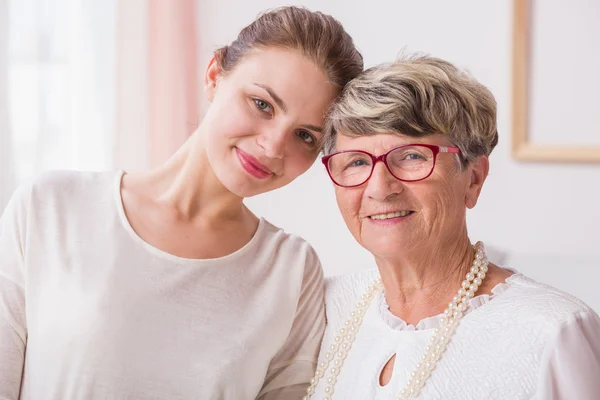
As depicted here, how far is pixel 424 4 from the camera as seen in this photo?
129 inches

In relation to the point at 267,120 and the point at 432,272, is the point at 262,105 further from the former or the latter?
the point at 432,272

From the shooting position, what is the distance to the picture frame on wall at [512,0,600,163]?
3.12 metres

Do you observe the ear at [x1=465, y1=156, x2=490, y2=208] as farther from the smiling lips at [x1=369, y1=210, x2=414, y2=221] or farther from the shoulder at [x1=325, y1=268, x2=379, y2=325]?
the shoulder at [x1=325, y1=268, x2=379, y2=325]

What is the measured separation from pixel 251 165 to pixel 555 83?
1.69 metres

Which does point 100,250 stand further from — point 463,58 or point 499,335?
point 463,58

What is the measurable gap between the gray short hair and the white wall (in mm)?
1279

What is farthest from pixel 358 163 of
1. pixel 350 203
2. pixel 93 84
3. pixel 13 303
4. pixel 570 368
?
pixel 93 84

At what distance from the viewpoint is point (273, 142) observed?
6.06ft

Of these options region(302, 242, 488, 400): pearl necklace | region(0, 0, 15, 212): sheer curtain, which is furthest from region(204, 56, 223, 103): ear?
region(0, 0, 15, 212): sheer curtain

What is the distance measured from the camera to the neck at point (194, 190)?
2.01 metres

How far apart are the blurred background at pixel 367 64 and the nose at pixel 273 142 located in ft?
4.54

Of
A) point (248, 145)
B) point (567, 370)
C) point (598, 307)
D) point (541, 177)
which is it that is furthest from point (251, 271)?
point (541, 177)

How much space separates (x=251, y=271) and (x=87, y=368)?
0.43 metres

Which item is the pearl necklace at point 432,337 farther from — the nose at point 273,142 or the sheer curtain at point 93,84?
the sheer curtain at point 93,84
